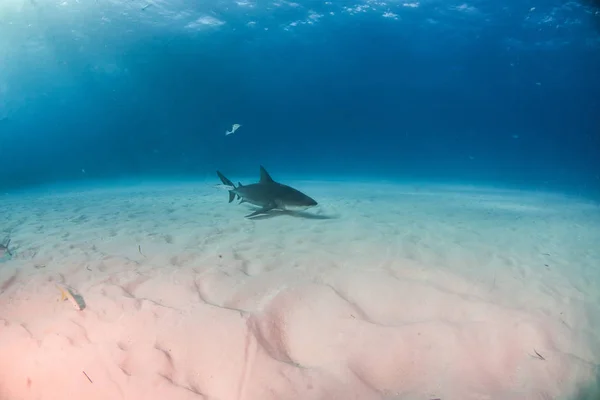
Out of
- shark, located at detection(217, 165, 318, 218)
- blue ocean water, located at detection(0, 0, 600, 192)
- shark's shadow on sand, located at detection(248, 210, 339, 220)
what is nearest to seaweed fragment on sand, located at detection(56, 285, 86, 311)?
shark, located at detection(217, 165, 318, 218)

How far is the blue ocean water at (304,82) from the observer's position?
25031 millimetres

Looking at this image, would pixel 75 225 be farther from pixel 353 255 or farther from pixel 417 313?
pixel 417 313

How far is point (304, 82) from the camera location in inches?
2083

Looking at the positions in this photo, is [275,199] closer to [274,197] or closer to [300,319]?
[274,197]

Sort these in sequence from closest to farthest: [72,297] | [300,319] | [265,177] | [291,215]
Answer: [300,319]
[72,297]
[291,215]
[265,177]

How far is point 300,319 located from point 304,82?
54.9 metres

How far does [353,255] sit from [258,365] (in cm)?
233

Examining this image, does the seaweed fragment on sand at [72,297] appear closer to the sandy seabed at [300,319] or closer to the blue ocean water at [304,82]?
the sandy seabed at [300,319]

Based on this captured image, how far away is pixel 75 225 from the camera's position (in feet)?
22.0

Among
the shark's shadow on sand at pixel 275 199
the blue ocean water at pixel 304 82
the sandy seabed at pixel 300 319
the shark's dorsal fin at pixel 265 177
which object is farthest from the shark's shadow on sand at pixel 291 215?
the blue ocean water at pixel 304 82

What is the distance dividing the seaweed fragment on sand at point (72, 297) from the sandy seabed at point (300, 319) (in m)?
0.05

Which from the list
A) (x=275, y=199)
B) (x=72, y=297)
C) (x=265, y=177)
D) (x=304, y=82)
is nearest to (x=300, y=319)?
(x=72, y=297)

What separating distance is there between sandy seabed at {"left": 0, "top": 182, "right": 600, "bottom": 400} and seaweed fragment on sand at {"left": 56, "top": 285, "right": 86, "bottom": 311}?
1.9 inches

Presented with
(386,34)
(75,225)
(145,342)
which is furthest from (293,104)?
(145,342)
